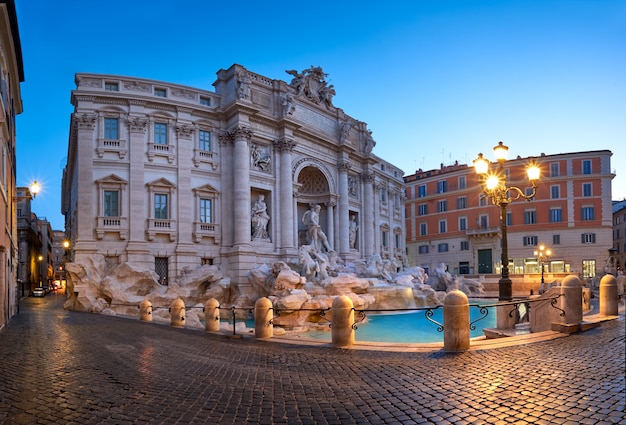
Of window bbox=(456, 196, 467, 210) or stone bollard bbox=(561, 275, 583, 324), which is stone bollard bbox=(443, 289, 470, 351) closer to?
stone bollard bbox=(561, 275, 583, 324)

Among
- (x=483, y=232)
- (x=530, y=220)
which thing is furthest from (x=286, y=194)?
(x=530, y=220)

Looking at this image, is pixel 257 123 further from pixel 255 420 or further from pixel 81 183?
pixel 255 420

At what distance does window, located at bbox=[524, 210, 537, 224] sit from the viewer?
48.2 meters

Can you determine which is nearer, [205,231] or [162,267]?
[162,267]

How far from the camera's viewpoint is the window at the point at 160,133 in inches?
1063

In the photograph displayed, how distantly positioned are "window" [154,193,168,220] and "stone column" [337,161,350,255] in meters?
14.2

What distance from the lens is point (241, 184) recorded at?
2823 cm

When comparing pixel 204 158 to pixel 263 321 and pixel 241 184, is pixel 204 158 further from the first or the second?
pixel 263 321

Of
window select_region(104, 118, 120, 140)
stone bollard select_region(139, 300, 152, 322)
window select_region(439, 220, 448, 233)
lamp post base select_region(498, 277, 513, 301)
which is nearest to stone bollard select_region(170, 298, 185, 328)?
stone bollard select_region(139, 300, 152, 322)

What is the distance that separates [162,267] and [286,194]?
377 inches

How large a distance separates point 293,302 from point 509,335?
11.8 metres

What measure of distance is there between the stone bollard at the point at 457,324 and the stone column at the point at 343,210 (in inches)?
1025

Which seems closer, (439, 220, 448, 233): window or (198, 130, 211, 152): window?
(198, 130, 211, 152): window

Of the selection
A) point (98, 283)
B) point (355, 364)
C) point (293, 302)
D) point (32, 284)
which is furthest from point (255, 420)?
point (32, 284)
